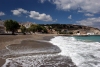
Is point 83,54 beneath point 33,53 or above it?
beneath

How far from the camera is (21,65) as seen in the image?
8.48 meters

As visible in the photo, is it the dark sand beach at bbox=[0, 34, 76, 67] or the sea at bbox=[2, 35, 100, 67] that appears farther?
the dark sand beach at bbox=[0, 34, 76, 67]

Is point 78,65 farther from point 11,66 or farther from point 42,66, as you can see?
point 11,66

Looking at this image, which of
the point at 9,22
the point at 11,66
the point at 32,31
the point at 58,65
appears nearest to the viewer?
the point at 11,66

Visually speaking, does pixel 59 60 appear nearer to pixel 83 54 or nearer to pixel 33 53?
pixel 33 53

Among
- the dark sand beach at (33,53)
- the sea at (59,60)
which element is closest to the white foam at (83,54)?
the sea at (59,60)

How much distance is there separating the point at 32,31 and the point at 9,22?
38.0 m

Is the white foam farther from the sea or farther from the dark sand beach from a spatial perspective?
the dark sand beach

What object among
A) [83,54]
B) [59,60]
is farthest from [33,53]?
[83,54]

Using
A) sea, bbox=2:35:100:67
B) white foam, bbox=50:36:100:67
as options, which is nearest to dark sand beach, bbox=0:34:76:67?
sea, bbox=2:35:100:67

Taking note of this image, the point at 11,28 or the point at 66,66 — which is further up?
the point at 11,28

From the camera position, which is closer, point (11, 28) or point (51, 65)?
point (51, 65)

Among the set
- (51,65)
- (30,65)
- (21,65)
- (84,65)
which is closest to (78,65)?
(84,65)

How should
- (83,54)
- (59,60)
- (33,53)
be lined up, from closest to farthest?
(59,60) < (33,53) < (83,54)
